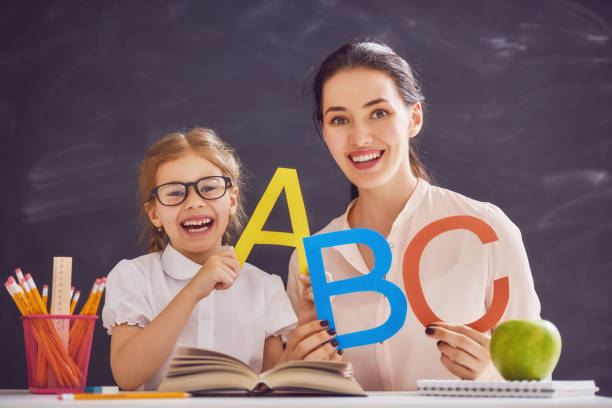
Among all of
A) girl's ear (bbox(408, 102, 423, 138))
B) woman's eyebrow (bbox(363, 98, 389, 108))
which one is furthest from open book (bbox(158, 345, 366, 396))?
girl's ear (bbox(408, 102, 423, 138))

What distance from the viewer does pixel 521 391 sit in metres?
1.37

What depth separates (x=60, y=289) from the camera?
186 centimetres

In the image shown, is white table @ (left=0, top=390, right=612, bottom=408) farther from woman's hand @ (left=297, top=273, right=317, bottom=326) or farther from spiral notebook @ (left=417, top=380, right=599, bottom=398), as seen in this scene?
woman's hand @ (left=297, top=273, right=317, bottom=326)

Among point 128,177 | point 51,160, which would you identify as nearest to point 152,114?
point 128,177

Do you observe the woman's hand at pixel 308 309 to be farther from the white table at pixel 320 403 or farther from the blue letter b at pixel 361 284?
the white table at pixel 320 403

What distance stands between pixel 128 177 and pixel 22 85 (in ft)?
1.92

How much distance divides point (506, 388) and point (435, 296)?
798 mm

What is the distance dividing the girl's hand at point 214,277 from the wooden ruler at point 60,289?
0.35m

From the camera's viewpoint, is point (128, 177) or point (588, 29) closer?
point (128, 177)

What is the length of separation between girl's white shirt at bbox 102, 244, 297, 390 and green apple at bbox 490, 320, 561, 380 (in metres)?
0.87

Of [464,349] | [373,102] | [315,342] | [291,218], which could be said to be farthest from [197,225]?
[464,349]

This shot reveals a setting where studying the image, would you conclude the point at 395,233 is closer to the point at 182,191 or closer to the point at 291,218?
the point at 291,218

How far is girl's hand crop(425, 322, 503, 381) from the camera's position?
5.59 feet

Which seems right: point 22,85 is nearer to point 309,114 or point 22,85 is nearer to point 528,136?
point 309,114
